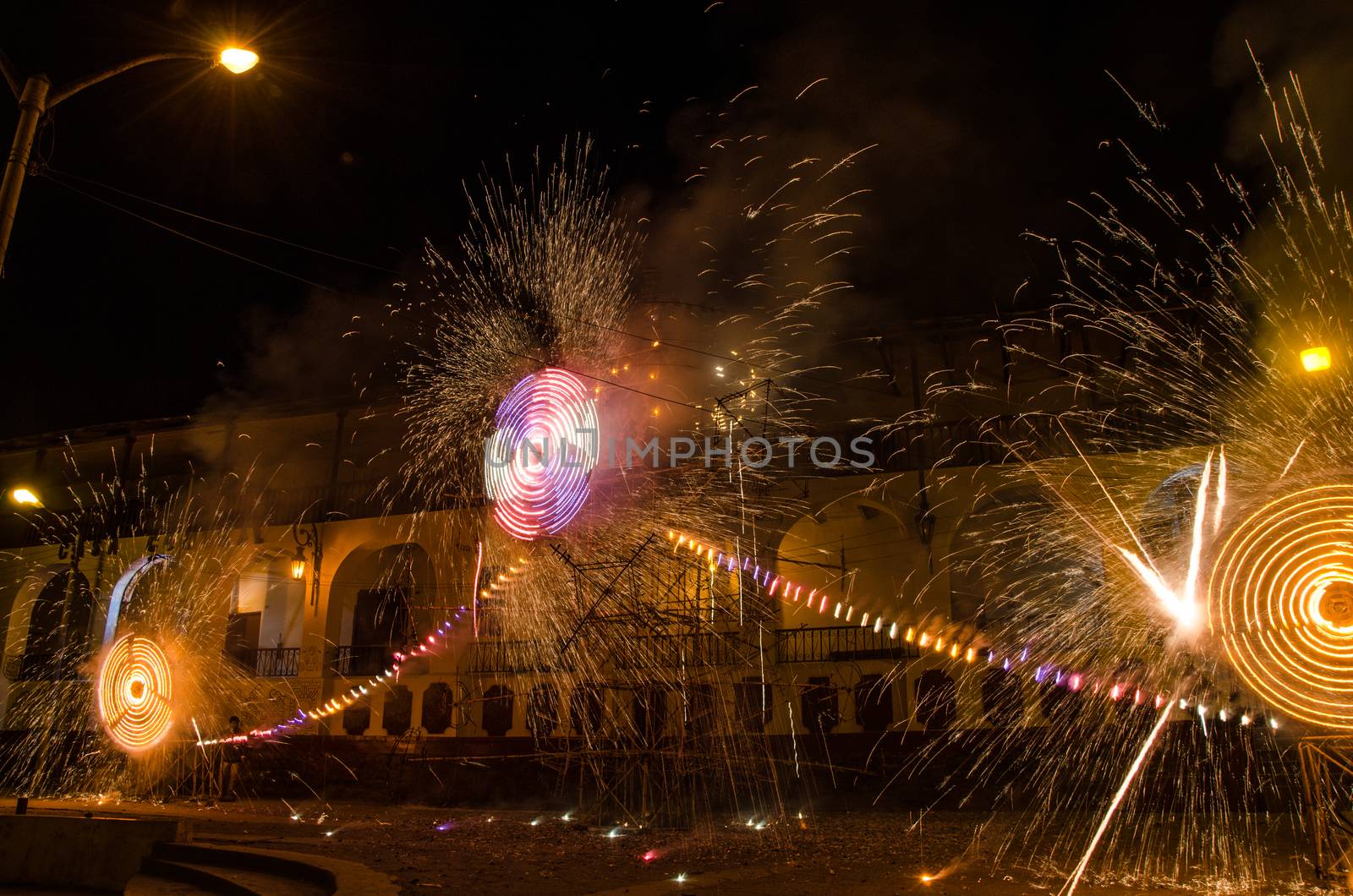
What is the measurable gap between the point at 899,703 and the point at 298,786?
380 inches

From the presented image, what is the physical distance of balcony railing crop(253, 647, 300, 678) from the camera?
1748 centimetres

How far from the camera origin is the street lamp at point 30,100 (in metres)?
6.75

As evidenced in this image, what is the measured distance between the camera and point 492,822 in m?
11.8

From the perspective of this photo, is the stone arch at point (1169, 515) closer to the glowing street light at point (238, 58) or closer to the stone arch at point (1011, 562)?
the stone arch at point (1011, 562)

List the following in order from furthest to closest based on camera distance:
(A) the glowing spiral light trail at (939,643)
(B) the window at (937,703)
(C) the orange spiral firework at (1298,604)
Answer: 1. (B) the window at (937,703)
2. (A) the glowing spiral light trail at (939,643)
3. (C) the orange spiral firework at (1298,604)

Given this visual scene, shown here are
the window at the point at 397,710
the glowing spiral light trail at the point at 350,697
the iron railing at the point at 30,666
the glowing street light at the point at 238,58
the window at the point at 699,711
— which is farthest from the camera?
the iron railing at the point at 30,666

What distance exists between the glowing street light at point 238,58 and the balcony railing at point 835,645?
10.1 meters

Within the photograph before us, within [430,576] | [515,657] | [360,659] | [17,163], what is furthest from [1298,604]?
[360,659]

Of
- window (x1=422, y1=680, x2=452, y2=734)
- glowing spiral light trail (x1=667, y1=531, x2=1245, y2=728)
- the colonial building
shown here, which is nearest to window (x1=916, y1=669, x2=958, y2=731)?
the colonial building

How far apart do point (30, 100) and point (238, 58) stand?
1.52 metres

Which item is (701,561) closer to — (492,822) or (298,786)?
(492,822)

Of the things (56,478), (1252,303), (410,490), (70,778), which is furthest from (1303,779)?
(56,478)

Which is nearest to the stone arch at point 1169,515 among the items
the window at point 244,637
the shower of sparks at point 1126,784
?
the shower of sparks at point 1126,784

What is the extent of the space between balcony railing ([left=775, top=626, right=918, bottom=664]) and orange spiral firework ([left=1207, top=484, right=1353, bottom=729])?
7031 mm
